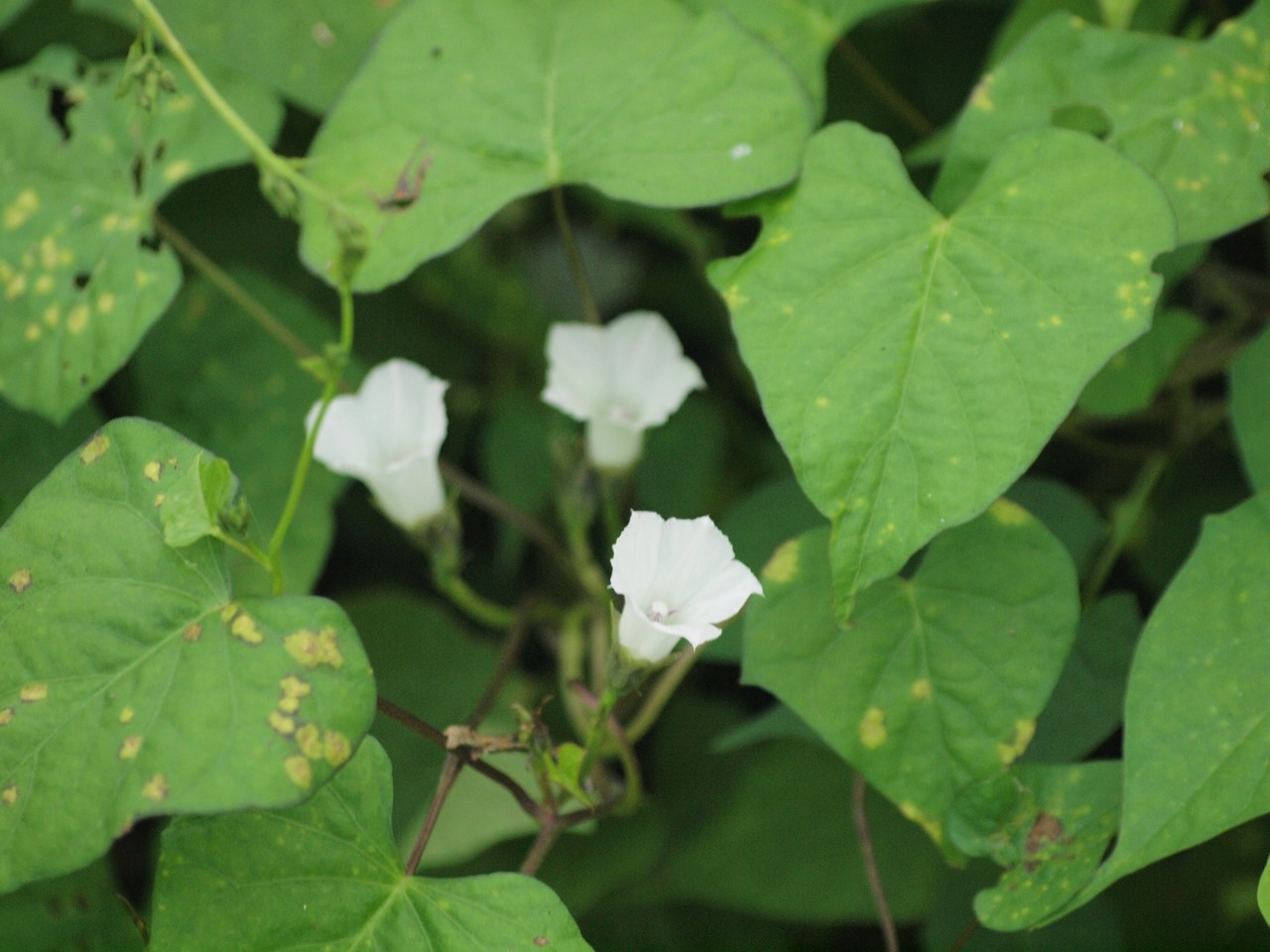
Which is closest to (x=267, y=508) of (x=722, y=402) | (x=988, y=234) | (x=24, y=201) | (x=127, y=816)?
(x=24, y=201)

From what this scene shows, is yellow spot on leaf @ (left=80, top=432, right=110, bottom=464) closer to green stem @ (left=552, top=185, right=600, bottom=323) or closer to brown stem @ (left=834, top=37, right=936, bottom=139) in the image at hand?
green stem @ (left=552, top=185, right=600, bottom=323)

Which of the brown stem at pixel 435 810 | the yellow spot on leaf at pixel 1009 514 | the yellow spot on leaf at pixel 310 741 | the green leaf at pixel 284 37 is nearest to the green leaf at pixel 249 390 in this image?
the green leaf at pixel 284 37

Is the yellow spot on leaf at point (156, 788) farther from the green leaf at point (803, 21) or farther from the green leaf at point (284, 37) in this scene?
the green leaf at point (803, 21)

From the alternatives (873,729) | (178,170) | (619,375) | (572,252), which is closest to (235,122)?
(178,170)

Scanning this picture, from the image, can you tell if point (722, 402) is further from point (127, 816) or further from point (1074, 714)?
point (127, 816)

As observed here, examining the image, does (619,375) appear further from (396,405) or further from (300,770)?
(300,770)

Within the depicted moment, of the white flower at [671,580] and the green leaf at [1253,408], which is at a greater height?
the white flower at [671,580]

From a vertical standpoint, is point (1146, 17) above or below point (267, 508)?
below
